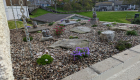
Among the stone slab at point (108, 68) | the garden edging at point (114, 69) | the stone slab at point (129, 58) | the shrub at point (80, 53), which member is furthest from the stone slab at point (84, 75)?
the stone slab at point (129, 58)

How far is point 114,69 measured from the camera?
2.18 metres

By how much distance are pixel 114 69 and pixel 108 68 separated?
22 cm

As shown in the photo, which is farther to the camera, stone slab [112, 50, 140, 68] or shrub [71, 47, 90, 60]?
shrub [71, 47, 90, 60]

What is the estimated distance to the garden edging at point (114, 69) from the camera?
6.35ft

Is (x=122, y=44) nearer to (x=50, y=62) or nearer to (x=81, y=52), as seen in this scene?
(x=81, y=52)

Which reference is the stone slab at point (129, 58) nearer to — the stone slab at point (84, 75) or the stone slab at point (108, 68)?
the stone slab at point (108, 68)

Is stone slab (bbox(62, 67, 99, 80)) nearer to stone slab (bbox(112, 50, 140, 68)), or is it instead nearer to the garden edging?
the garden edging

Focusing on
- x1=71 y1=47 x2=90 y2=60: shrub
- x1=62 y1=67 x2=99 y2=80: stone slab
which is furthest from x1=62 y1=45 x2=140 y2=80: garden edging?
x1=71 y1=47 x2=90 y2=60: shrub

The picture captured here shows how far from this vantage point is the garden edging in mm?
1937

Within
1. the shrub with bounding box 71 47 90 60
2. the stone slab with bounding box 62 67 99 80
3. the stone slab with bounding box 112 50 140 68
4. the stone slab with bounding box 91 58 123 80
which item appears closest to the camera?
the stone slab with bounding box 62 67 99 80

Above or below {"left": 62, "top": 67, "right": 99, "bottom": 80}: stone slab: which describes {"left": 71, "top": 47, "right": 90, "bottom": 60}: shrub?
above

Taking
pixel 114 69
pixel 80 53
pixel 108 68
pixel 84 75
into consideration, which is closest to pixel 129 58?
pixel 114 69

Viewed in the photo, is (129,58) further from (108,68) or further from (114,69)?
(108,68)

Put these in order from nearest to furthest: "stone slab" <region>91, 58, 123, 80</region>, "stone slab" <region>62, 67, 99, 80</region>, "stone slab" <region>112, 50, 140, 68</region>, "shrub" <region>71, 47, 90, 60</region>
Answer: "stone slab" <region>62, 67, 99, 80</region> < "stone slab" <region>91, 58, 123, 80</region> < "stone slab" <region>112, 50, 140, 68</region> < "shrub" <region>71, 47, 90, 60</region>
